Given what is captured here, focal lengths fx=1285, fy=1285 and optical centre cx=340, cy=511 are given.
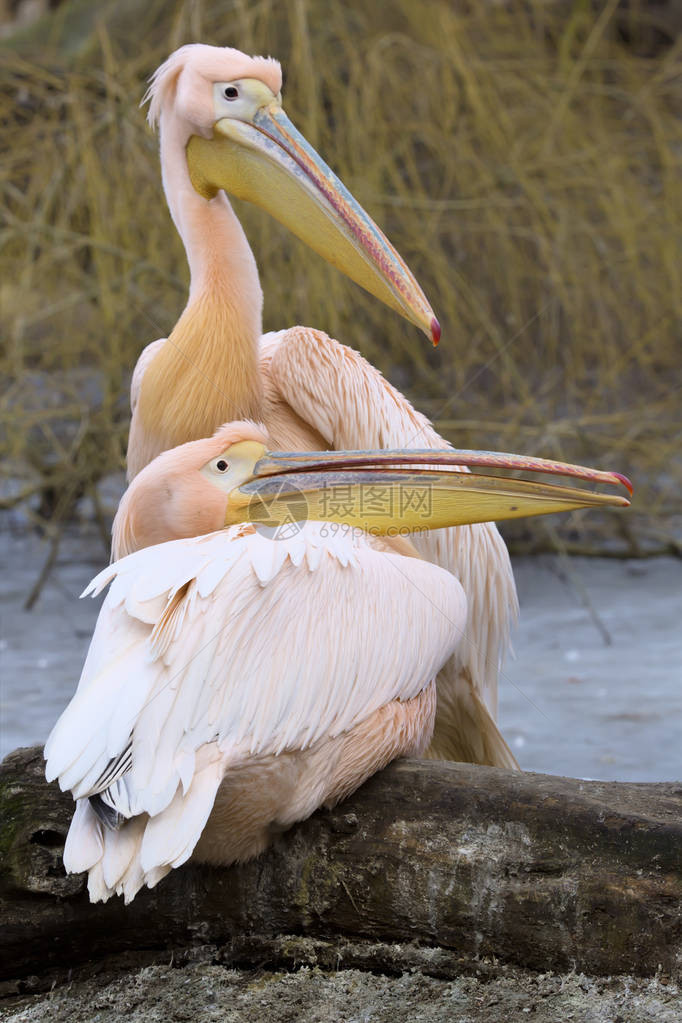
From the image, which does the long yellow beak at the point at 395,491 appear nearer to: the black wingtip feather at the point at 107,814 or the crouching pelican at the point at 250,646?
the crouching pelican at the point at 250,646

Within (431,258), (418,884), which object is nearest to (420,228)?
(431,258)

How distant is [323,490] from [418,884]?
0.64 meters

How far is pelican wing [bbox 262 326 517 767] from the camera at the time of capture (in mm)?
2520

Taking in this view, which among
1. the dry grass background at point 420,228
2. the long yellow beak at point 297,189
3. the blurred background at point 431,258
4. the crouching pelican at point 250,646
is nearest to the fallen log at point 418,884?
the crouching pelican at point 250,646

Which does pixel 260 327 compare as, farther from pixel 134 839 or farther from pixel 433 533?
pixel 134 839

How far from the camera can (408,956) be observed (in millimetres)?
1829

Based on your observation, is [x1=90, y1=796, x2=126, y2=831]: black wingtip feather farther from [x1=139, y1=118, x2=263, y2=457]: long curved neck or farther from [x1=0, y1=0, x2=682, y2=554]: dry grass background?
[x1=0, y1=0, x2=682, y2=554]: dry grass background

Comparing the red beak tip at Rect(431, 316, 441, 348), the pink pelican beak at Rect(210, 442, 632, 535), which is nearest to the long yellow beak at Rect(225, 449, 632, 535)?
the pink pelican beak at Rect(210, 442, 632, 535)

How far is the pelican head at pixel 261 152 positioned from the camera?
2438 millimetres

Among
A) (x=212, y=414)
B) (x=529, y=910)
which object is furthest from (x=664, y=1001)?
(x=212, y=414)

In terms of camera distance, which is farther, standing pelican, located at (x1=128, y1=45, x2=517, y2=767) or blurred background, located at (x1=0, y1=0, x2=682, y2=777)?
blurred background, located at (x1=0, y1=0, x2=682, y2=777)

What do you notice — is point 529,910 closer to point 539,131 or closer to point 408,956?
point 408,956

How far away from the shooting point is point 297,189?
97.4 inches

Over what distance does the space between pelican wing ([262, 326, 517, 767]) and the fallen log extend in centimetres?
60
